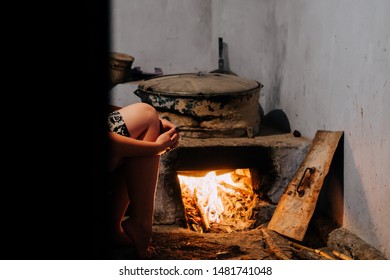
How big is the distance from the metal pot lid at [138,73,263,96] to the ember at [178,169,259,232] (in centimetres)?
79

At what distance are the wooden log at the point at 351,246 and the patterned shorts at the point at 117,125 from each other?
6.23 ft

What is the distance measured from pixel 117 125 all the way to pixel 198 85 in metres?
1.66

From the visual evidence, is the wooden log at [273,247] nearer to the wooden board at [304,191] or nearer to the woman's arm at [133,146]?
the wooden board at [304,191]

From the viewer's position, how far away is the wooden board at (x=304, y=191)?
160 inches

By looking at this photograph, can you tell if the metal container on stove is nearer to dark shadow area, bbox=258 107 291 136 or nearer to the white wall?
dark shadow area, bbox=258 107 291 136

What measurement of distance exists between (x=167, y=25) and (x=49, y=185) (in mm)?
3263

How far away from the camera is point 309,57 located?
473 centimetres

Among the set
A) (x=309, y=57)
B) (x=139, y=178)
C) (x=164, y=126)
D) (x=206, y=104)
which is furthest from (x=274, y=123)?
(x=139, y=178)

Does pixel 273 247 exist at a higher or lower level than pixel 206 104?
lower

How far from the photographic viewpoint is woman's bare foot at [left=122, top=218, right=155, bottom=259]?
3.42 metres

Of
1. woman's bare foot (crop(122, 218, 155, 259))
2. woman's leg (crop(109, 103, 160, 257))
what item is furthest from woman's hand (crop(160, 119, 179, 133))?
woman's bare foot (crop(122, 218, 155, 259))

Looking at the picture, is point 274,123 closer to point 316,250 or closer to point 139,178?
point 316,250

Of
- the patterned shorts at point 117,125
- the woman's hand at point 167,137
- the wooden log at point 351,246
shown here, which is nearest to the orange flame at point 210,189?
the wooden log at point 351,246
